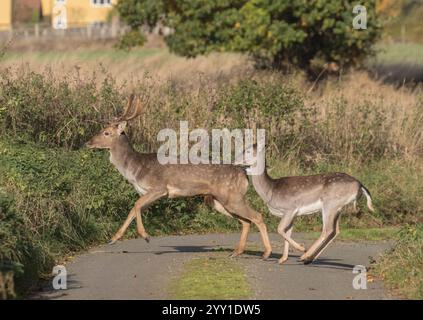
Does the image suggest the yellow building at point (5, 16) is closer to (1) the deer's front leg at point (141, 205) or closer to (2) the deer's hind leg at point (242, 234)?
(1) the deer's front leg at point (141, 205)

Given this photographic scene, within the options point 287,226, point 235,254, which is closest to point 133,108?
point 235,254

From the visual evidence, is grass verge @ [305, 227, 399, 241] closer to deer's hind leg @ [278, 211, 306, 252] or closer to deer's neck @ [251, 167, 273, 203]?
deer's neck @ [251, 167, 273, 203]

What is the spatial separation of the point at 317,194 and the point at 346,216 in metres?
4.60

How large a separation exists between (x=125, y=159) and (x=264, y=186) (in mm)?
2526

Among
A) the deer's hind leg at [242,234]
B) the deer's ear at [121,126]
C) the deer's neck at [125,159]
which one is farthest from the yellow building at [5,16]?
the deer's hind leg at [242,234]

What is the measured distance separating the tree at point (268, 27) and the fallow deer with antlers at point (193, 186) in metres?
18.2

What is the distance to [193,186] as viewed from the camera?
53.1 ft

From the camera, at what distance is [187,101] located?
22109 millimetres

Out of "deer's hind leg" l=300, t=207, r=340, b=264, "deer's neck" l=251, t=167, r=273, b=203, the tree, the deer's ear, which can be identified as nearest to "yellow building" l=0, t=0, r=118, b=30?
the tree

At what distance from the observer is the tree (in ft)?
113

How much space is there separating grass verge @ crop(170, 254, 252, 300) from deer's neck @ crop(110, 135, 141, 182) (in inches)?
88.8

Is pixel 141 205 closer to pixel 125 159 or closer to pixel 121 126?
pixel 125 159

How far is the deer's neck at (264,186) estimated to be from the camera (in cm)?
1566
